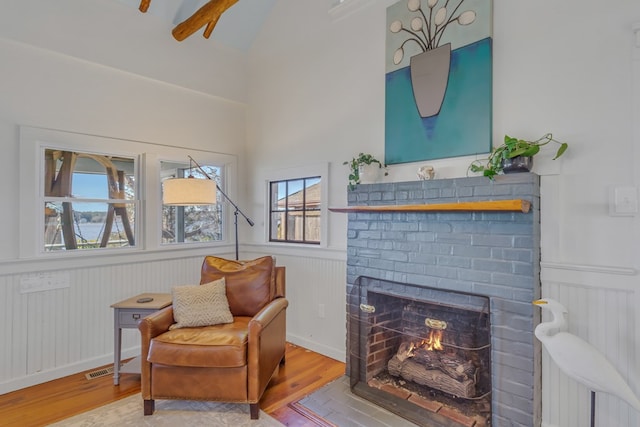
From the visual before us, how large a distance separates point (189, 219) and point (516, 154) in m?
3.24

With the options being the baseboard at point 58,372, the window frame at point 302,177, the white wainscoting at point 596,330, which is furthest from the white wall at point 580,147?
the baseboard at point 58,372

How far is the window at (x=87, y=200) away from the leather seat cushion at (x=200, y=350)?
1.42m

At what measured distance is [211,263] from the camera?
116 inches

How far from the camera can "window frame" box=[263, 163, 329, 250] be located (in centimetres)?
320

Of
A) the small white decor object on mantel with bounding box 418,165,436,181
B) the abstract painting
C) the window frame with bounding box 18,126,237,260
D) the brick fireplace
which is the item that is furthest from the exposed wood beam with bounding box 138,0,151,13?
the small white decor object on mantel with bounding box 418,165,436,181

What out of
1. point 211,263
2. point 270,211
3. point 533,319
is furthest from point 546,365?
point 270,211

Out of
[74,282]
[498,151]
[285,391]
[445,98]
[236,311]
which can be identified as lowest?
[285,391]

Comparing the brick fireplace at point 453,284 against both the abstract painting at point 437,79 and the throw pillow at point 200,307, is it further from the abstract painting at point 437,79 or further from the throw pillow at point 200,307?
the throw pillow at point 200,307

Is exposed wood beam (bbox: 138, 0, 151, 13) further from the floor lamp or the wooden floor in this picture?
the wooden floor

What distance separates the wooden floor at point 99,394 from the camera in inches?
87.8

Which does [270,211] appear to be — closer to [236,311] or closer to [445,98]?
[236,311]

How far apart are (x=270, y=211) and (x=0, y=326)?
2.49 meters

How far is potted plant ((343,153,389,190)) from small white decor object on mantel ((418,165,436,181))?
379 millimetres

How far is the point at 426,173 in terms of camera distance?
238 cm
